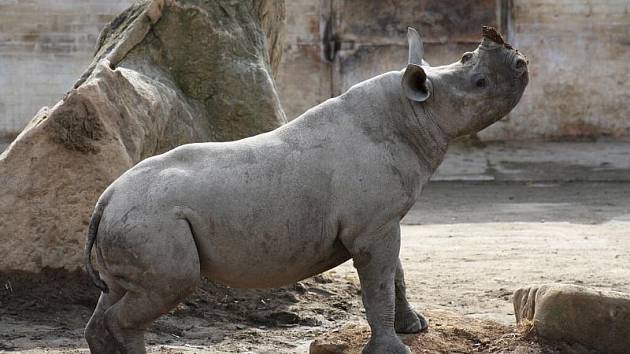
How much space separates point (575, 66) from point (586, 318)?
12.8 m

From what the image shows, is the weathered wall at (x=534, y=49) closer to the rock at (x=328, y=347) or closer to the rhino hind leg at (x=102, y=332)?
the rock at (x=328, y=347)

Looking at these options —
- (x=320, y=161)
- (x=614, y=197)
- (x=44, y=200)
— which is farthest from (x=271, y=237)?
(x=614, y=197)

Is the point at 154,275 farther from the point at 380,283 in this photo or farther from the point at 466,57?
the point at 466,57

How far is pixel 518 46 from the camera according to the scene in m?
18.2

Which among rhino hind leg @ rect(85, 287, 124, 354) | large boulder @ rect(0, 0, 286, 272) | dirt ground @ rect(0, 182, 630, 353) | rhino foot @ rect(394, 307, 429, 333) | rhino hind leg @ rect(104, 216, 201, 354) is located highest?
large boulder @ rect(0, 0, 286, 272)

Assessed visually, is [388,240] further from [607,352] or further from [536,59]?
[536,59]

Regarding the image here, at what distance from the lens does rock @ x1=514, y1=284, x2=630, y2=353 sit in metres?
5.80

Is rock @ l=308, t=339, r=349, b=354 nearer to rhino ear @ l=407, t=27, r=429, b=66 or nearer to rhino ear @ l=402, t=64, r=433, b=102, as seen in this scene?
rhino ear @ l=402, t=64, r=433, b=102

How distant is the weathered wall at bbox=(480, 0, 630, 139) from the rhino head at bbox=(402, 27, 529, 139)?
41.4 feet

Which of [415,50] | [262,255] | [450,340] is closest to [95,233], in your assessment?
[262,255]

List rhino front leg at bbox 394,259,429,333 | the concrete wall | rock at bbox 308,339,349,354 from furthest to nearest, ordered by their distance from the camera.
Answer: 1. the concrete wall
2. rhino front leg at bbox 394,259,429,333
3. rock at bbox 308,339,349,354

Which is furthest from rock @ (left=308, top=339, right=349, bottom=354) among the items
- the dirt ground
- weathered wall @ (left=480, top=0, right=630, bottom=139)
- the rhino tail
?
weathered wall @ (left=480, top=0, right=630, bottom=139)

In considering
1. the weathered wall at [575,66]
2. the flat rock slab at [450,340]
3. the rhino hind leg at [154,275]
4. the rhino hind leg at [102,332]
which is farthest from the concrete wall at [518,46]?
the rhino hind leg at [154,275]

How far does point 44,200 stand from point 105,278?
1834mm
